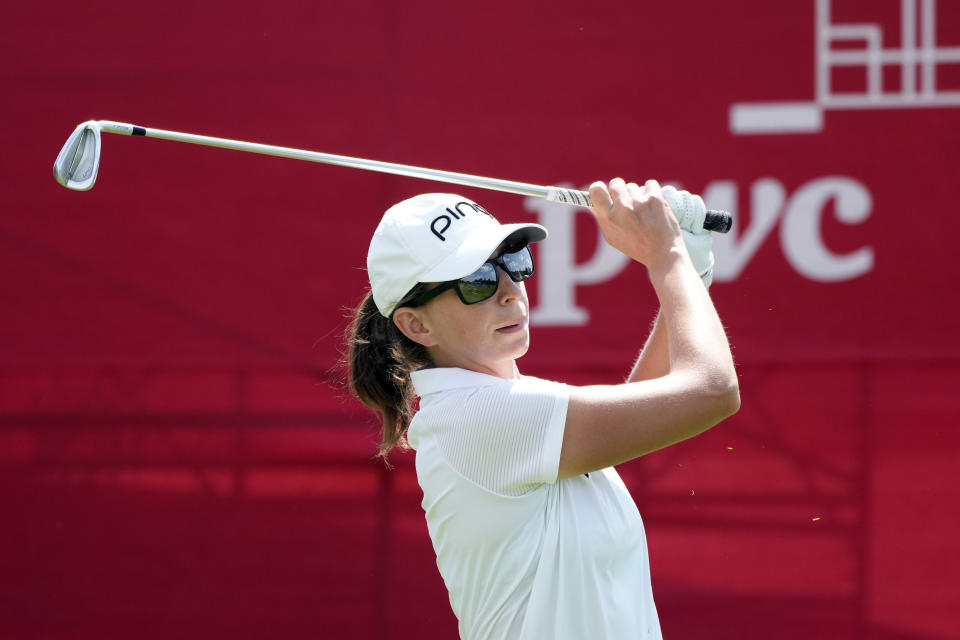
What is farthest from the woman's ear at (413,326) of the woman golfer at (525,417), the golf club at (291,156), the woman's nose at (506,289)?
the golf club at (291,156)

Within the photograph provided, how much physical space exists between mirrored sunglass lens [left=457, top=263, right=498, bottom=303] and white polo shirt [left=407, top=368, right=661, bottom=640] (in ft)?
0.38

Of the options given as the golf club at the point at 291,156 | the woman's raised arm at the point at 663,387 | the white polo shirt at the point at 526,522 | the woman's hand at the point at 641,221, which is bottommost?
the white polo shirt at the point at 526,522

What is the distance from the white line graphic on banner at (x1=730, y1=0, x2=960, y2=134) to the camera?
10.1 ft

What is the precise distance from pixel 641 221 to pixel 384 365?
1.73 feet

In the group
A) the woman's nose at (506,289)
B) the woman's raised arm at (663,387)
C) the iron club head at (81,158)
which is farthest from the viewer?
the iron club head at (81,158)

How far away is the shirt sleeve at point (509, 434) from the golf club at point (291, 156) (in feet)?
1.18

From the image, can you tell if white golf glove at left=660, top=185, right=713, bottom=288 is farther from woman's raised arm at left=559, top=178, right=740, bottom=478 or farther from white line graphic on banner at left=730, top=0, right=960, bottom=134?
white line graphic on banner at left=730, top=0, right=960, bottom=134

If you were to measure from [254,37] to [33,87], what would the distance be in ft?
2.15

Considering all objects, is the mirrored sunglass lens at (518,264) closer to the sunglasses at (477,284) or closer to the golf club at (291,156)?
the sunglasses at (477,284)

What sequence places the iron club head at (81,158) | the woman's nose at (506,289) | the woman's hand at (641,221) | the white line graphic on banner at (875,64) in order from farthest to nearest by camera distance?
the white line graphic on banner at (875,64), the iron club head at (81,158), the woman's nose at (506,289), the woman's hand at (641,221)

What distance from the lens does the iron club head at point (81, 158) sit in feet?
6.73

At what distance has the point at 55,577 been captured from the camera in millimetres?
3227

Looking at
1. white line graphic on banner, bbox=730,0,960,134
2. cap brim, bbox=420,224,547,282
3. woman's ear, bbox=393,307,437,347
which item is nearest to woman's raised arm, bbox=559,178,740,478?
cap brim, bbox=420,224,547,282

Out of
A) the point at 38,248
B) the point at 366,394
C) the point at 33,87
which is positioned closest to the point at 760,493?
the point at 366,394
